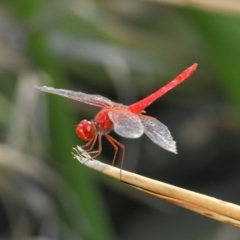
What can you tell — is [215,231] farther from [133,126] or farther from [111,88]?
[133,126]

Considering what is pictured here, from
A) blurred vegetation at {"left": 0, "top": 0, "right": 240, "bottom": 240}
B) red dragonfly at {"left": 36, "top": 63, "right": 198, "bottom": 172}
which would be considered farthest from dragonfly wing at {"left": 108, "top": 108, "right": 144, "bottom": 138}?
blurred vegetation at {"left": 0, "top": 0, "right": 240, "bottom": 240}

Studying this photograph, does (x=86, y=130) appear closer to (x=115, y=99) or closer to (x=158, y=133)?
(x=158, y=133)

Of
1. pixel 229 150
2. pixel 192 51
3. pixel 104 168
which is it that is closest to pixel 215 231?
pixel 229 150

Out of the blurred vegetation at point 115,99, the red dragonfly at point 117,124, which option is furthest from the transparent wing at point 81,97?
the blurred vegetation at point 115,99

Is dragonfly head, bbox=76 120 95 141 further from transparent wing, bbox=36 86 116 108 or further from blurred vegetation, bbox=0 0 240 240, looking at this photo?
blurred vegetation, bbox=0 0 240 240

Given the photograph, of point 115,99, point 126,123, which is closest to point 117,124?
point 126,123

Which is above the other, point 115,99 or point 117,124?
point 117,124
